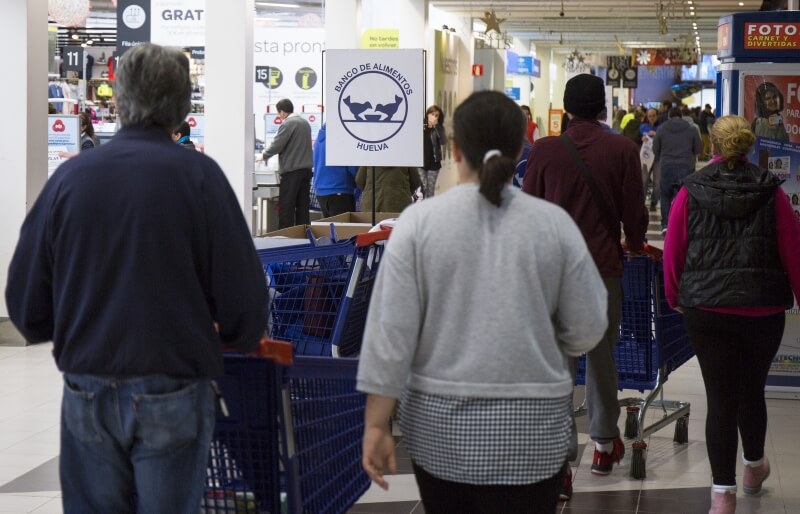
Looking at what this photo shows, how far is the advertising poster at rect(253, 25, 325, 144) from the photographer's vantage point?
1994 centimetres

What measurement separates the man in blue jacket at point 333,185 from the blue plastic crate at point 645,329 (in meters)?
5.72

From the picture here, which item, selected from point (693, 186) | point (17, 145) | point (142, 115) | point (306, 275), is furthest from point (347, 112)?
point (142, 115)

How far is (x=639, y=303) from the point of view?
204 inches

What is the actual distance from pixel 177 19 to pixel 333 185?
26.6 ft

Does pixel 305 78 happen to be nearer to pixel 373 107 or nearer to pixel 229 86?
pixel 229 86

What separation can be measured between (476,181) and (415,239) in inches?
7.7

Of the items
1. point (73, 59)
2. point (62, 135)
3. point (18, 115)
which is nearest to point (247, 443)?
point (18, 115)

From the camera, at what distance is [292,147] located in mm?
12523

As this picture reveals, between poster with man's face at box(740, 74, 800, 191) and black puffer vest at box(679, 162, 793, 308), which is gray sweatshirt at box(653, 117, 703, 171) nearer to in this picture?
poster with man's face at box(740, 74, 800, 191)

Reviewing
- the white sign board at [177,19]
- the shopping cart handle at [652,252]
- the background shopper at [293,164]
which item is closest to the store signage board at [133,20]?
the white sign board at [177,19]

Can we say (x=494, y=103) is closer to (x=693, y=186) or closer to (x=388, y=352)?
(x=388, y=352)

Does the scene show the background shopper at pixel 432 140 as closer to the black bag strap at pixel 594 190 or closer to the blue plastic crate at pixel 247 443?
the black bag strap at pixel 594 190

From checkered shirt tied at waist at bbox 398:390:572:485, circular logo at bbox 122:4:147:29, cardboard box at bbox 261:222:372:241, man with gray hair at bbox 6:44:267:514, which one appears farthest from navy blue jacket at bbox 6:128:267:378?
circular logo at bbox 122:4:147:29

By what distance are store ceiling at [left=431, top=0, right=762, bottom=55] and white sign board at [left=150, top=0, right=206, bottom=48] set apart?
792cm
